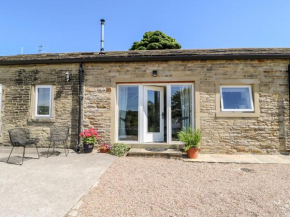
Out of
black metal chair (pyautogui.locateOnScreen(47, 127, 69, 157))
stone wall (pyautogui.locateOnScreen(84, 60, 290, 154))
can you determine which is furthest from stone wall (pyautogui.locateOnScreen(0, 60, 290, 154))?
black metal chair (pyautogui.locateOnScreen(47, 127, 69, 157))

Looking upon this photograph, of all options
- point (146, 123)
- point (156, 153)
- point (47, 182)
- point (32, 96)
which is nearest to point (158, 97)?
point (146, 123)

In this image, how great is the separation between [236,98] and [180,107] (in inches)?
79.2

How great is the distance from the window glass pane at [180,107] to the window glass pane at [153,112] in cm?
58

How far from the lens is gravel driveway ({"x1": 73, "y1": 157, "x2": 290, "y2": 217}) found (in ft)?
8.04

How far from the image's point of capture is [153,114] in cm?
639

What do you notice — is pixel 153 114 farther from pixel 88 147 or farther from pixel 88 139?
pixel 88 147

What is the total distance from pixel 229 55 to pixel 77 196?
5994mm

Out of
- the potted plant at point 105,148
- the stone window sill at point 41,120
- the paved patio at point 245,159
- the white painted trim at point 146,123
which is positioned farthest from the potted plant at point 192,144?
the stone window sill at point 41,120

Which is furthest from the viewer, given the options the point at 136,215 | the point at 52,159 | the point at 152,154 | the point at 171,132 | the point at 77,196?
the point at 171,132

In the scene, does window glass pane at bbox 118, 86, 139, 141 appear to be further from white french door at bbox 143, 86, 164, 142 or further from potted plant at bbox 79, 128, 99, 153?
potted plant at bbox 79, 128, 99, 153

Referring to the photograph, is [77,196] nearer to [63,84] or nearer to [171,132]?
[171,132]

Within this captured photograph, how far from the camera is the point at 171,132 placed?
612 cm

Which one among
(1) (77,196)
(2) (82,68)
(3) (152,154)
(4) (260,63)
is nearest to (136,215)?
(1) (77,196)

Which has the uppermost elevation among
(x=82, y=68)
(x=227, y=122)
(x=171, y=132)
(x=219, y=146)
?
(x=82, y=68)
